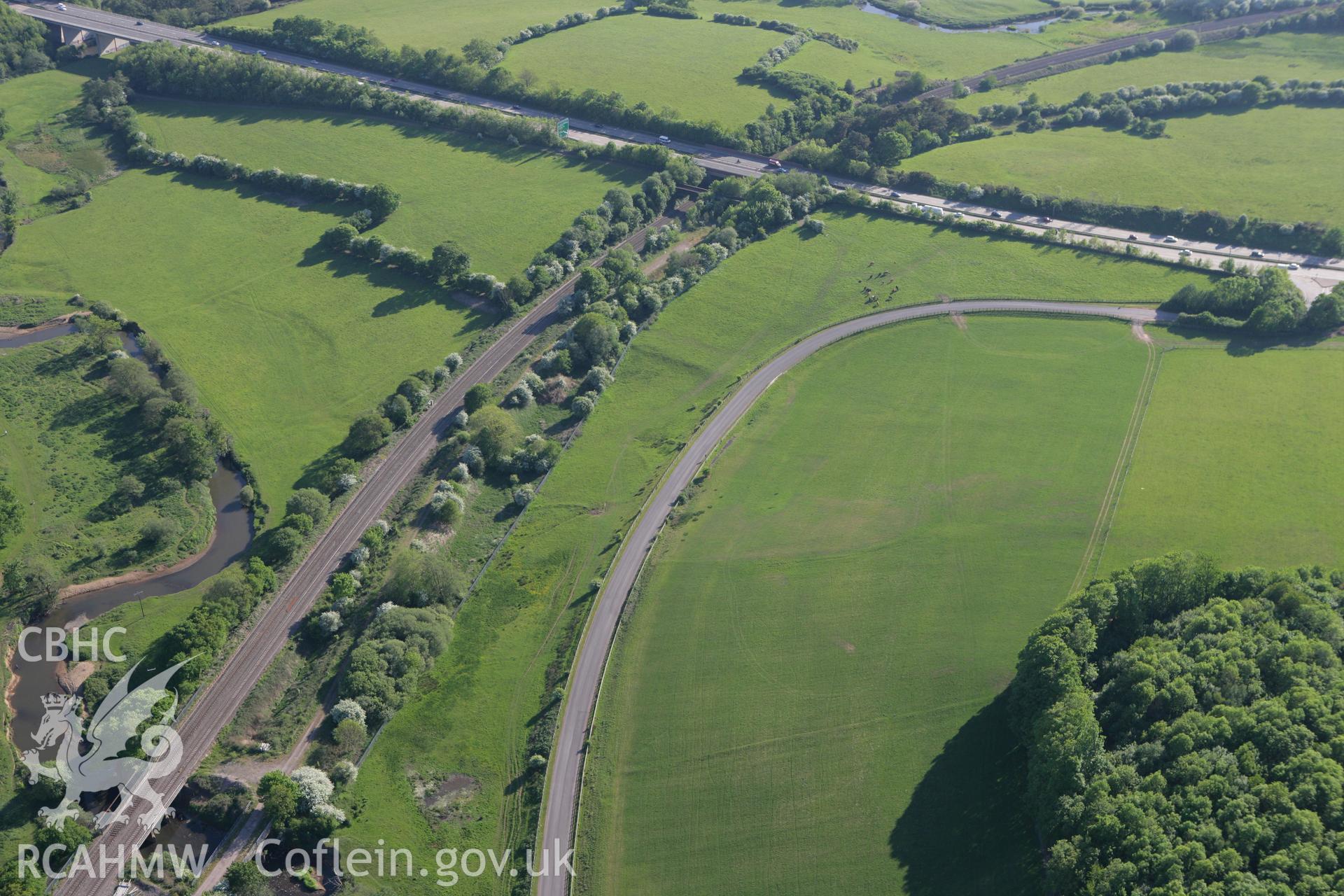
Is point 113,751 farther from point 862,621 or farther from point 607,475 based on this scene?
point 862,621

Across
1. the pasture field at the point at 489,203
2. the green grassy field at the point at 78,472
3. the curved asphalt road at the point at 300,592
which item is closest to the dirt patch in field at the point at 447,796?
the curved asphalt road at the point at 300,592

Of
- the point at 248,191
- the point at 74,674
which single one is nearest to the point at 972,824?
the point at 74,674

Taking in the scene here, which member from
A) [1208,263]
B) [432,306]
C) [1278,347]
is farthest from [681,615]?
[1208,263]

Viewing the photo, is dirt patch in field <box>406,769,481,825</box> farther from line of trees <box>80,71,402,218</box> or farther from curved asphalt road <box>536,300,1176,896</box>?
line of trees <box>80,71,402,218</box>

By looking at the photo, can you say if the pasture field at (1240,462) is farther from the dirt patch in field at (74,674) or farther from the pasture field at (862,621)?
the dirt patch in field at (74,674)

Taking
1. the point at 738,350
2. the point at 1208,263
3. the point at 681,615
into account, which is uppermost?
the point at 1208,263

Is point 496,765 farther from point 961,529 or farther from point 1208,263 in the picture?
point 1208,263
